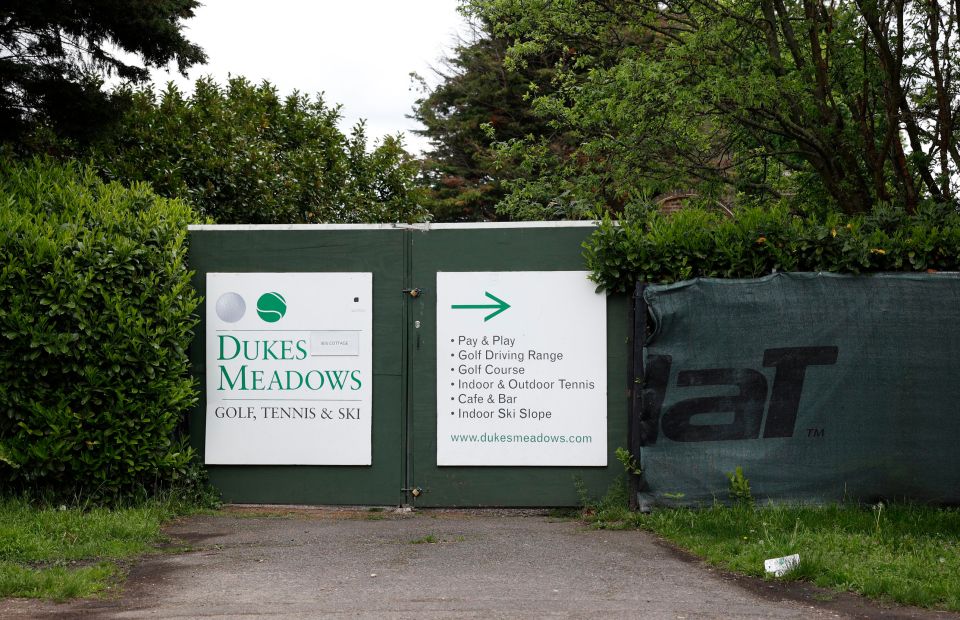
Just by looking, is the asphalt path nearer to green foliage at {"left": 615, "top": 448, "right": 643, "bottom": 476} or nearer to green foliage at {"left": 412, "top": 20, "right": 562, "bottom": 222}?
green foliage at {"left": 615, "top": 448, "right": 643, "bottom": 476}

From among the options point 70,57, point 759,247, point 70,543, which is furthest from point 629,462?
point 70,57

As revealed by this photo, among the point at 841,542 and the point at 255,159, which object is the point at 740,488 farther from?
the point at 255,159

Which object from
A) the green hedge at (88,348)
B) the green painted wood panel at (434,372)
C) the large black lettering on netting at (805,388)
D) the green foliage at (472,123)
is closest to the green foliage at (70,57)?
the green hedge at (88,348)

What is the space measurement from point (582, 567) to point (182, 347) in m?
3.84

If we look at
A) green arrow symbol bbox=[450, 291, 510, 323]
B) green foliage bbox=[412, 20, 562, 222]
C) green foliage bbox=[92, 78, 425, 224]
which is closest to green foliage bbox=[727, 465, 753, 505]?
green arrow symbol bbox=[450, 291, 510, 323]

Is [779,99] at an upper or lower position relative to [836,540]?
upper

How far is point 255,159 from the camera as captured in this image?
14797 millimetres

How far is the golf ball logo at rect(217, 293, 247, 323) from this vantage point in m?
8.81

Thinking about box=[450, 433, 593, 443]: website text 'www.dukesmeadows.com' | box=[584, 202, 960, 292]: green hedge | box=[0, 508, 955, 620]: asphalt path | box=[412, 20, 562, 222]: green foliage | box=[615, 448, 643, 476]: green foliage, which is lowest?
box=[0, 508, 955, 620]: asphalt path

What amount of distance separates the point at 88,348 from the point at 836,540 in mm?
5711

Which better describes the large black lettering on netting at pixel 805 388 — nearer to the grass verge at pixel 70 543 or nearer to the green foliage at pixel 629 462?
Answer: the green foliage at pixel 629 462

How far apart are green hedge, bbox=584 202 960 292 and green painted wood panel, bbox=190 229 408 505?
6.08 ft

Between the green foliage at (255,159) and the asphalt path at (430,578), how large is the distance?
20.8 feet

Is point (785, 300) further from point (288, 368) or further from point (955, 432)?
point (288, 368)
